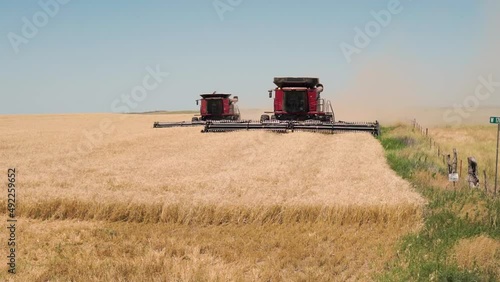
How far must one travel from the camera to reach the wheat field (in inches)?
335

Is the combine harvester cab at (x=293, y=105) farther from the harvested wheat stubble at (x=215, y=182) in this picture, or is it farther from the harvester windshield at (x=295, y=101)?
the harvested wheat stubble at (x=215, y=182)

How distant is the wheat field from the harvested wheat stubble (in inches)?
1.2

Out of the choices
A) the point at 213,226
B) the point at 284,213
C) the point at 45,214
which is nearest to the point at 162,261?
the point at 213,226

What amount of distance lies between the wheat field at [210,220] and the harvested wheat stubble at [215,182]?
3 centimetres

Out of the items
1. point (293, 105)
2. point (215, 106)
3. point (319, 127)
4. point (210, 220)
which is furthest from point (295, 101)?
point (210, 220)

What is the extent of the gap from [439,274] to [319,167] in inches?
403

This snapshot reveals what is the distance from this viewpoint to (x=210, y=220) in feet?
37.7

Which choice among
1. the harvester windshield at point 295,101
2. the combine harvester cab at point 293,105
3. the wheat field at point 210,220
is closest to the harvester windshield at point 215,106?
the combine harvester cab at point 293,105

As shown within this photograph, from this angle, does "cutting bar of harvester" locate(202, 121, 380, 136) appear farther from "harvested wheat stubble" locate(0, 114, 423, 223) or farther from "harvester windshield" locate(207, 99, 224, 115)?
"harvester windshield" locate(207, 99, 224, 115)

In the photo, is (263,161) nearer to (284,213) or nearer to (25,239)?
(284,213)

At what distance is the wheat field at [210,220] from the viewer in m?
8.50

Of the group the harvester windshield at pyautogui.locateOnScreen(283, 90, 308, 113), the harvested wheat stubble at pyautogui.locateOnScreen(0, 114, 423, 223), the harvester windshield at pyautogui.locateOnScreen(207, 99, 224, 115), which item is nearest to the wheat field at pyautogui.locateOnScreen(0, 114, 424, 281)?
the harvested wheat stubble at pyautogui.locateOnScreen(0, 114, 423, 223)

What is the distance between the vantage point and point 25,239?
966 cm

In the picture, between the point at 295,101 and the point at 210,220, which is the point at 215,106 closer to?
the point at 295,101
